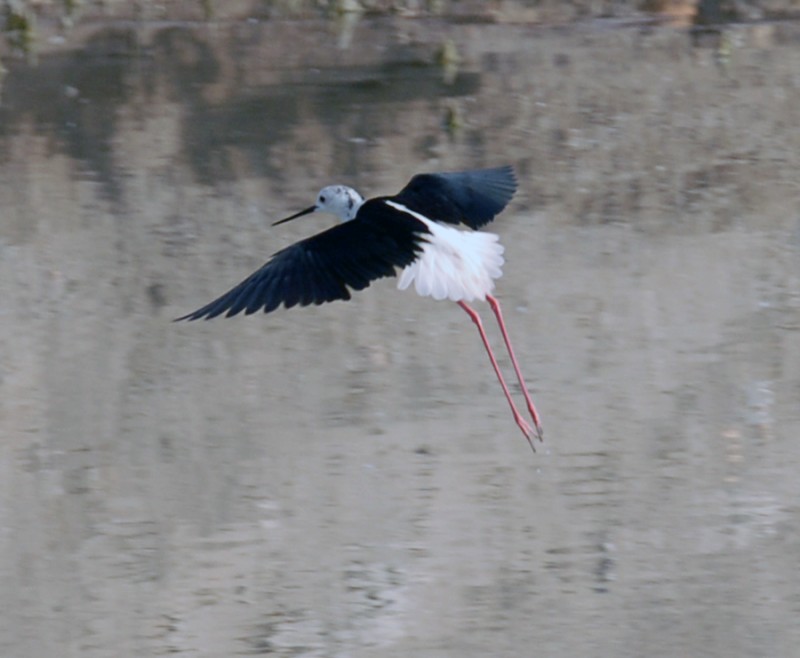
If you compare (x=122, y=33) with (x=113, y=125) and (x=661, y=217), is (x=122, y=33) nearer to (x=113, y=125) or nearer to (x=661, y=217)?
(x=113, y=125)

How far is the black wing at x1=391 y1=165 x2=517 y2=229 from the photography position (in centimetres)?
407

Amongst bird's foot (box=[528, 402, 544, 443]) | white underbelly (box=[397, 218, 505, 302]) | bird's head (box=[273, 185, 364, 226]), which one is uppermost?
bird's head (box=[273, 185, 364, 226])

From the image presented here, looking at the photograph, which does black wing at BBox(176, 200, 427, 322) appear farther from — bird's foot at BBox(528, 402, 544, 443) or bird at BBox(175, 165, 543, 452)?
bird's foot at BBox(528, 402, 544, 443)

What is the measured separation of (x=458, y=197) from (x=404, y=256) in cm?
56

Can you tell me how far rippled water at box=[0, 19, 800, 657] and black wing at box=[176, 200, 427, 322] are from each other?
0.55 metres

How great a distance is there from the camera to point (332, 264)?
3584 millimetres

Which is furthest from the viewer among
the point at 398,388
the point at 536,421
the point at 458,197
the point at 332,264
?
the point at 398,388

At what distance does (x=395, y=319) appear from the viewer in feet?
15.5

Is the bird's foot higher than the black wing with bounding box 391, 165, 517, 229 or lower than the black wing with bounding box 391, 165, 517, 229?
lower

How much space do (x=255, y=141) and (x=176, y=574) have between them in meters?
3.11

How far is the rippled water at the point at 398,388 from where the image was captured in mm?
3371

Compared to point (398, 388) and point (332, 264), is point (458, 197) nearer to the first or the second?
point (398, 388)

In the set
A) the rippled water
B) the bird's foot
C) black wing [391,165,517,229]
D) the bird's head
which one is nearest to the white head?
the bird's head

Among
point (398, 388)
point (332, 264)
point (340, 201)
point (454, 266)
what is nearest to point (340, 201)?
point (340, 201)
